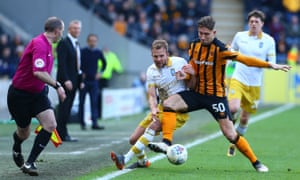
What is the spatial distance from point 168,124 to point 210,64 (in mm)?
941

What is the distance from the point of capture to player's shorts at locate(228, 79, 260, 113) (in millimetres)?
13477

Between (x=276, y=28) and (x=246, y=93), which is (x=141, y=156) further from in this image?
(x=276, y=28)

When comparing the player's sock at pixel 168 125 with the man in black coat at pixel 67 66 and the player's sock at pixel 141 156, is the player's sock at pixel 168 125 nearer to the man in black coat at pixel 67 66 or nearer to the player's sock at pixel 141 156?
the player's sock at pixel 141 156

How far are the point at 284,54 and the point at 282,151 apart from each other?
20.7 meters

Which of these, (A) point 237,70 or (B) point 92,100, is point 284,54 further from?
(A) point 237,70

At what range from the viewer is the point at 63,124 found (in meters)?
15.4

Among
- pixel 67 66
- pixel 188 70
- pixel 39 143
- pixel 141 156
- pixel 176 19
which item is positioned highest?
pixel 176 19

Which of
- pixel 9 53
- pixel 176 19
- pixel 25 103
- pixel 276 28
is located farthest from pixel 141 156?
pixel 276 28

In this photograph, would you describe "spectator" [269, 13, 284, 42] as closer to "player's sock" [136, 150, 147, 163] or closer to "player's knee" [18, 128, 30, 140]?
"player's sock" [136, 150, 147, 163]

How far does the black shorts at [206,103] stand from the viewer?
10.8 m

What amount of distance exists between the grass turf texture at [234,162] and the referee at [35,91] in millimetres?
759

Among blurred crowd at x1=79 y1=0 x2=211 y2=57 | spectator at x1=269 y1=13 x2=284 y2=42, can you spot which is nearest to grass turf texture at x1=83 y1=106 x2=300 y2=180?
blurred crowd at x1=79 y1=0 x2=211 y2=57

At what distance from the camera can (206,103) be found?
35.7ft

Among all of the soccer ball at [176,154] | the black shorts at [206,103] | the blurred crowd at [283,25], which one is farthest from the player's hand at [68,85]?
the blurred crowd at [283,25]
